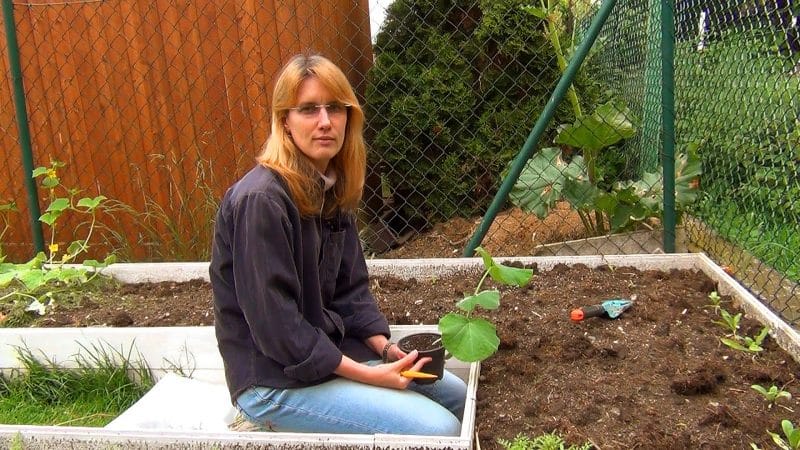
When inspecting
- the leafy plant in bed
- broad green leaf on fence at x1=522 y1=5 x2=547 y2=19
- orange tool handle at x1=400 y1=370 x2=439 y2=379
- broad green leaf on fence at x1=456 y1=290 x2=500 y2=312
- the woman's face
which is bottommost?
orange tool handle at x1=400 y1=370 x2=439 y2=379

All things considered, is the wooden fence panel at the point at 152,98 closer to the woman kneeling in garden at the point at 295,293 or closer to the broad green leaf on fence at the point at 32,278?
the broad green leaf on fence at the point at 32,278

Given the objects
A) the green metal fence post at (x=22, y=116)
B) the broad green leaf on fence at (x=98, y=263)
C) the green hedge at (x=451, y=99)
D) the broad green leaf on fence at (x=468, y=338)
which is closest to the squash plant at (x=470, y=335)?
the broad green leaf on fence at (x=468, y=338)

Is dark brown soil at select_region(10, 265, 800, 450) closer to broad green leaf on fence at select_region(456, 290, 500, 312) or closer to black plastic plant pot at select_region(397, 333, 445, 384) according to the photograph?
black plastic plant pot at select_region(397, 333, 445, 384)

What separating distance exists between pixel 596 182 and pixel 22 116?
344 centimetres

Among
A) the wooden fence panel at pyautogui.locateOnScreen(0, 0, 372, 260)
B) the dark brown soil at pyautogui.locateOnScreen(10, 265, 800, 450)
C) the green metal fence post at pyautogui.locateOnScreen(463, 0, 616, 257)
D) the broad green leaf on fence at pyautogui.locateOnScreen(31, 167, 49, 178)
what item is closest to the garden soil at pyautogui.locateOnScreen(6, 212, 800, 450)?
the dark brown soil at pyautogui.locateOnScreen(10, 265, 800, 450)

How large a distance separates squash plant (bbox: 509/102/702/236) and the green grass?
6.85 ft

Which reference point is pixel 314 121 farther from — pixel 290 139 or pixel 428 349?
pixel 428 349

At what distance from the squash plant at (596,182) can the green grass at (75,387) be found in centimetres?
209

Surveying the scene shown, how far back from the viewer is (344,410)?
194 cm

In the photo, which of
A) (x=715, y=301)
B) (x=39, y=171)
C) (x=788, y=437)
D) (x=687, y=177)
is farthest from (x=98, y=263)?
(x=788, y=437)

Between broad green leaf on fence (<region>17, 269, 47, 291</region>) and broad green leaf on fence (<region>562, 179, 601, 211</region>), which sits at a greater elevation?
broad green leaf on fence (<region>562, 179, 601, 211</region>)

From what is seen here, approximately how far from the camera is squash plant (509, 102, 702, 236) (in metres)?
3.50

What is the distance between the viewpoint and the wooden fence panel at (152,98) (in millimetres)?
4312

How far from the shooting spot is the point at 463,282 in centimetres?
322
